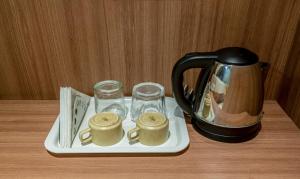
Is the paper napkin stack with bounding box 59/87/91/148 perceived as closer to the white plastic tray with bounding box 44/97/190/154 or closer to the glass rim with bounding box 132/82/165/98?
the white plastic tray with bounding box 44/97/190/154

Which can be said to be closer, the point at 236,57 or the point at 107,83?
the point at 236,57

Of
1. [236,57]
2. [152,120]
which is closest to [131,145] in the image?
[152,120]

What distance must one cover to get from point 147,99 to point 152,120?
12 centimetres

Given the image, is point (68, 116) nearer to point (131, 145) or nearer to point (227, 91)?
point (131, 145)

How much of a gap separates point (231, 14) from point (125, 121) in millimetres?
409

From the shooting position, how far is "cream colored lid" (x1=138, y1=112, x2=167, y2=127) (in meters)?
0.55

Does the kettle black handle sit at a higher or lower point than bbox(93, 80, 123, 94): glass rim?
higher

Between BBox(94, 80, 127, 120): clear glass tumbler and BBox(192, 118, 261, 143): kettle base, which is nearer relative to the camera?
BBox(192, 118, 261, 143): kettle base

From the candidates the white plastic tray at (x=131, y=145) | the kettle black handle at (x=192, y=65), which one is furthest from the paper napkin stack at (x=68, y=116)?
the kettle black handle at (x=192, y=65)

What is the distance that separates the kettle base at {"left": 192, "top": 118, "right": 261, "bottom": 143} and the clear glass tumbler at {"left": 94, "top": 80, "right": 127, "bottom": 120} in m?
0.24

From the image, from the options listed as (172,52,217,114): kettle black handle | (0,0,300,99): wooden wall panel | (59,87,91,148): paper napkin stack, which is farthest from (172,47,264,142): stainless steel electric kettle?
(59,87,91,148): paper napkin stack

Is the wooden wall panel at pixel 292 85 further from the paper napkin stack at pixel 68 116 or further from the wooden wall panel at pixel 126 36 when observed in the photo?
the paper napkin stack at pixel 68 116

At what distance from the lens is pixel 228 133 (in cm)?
57

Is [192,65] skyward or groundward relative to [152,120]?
skyward
